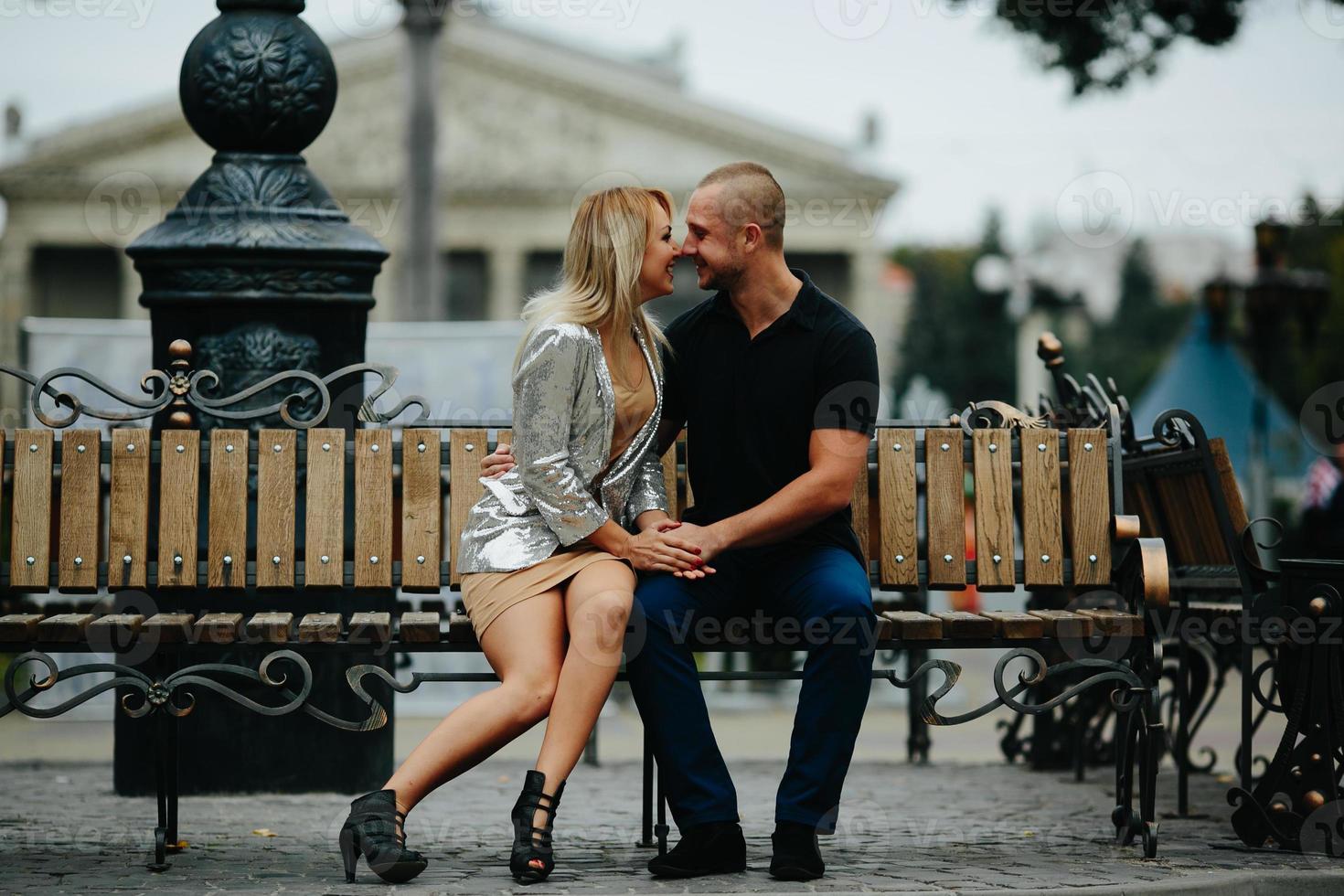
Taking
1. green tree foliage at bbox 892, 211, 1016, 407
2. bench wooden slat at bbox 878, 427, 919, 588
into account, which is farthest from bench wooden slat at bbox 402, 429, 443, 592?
green tree foliage at bbox 892, 211, 1016, 407

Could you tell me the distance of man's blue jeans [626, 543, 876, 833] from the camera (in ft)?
14.7

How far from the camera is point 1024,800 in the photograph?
6.37 m

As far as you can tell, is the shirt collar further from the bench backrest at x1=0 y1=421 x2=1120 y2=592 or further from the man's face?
the bench backrest at x1=0 y1=421 x2=1120 y2=592

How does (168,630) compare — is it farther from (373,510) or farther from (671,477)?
(671,477)

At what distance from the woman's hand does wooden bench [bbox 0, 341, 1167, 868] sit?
0.84 ft

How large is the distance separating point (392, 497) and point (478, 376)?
17.1 feet

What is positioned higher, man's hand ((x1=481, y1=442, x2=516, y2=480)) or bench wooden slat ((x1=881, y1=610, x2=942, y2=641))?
man's hand ((x1=481, y1=442, x2=516, y2=480))

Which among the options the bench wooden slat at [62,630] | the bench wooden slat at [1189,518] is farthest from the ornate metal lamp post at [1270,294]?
the bench wooden slat at [62,630]

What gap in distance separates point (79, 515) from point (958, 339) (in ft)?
223

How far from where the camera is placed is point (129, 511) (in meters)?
Answer: 5.13

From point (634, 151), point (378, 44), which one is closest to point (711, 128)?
point (634, 151)

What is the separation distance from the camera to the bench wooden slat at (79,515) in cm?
509

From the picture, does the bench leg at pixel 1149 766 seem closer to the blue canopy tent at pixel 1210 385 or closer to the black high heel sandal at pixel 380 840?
the black high heel sandal at pixel 380 840

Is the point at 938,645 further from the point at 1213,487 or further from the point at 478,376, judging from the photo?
the point at 478,376
